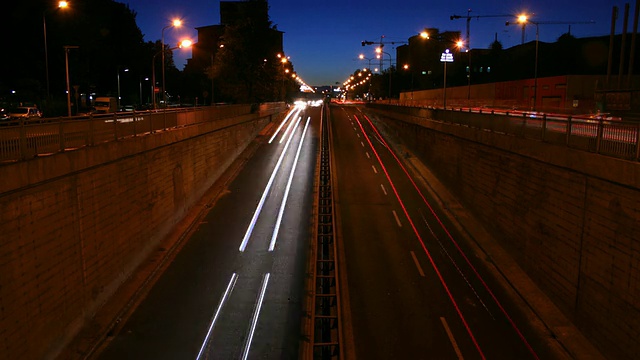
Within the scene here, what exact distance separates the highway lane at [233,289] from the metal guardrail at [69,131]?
5516 millimetres

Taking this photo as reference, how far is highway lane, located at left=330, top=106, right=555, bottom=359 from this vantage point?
15078mm

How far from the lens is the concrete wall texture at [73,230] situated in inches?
464

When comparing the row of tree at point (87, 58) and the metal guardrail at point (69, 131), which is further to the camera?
the row of tree at point (87, 58)

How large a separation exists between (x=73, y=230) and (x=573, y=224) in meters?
14.7

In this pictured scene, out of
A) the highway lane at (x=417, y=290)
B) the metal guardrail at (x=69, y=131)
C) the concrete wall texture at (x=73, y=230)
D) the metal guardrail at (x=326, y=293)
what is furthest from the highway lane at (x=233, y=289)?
the metal guardrail at (x=69, y=131)

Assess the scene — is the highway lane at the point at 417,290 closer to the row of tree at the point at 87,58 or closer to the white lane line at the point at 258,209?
the white lane line at the point at 258,209

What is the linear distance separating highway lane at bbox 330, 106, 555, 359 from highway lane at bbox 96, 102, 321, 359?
2138 millimetres

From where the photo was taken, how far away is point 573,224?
620 inches

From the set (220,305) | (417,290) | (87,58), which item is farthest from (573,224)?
(87,58)

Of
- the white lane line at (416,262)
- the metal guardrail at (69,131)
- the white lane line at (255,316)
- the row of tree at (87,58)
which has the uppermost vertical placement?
the row of tree at (87,58)

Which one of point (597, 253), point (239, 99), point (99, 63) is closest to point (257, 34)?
point (239, 99)

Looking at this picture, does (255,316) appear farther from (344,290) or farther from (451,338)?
(451,338)

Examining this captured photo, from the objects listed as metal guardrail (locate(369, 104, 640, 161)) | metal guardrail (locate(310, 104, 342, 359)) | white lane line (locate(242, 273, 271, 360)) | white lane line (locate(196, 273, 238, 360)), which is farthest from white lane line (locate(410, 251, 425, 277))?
white lane line (locate(196, 273, 238, 360))

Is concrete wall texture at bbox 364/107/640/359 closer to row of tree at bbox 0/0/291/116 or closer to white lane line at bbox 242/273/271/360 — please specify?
white lane line at bbox 242/273/271/360
